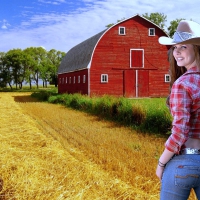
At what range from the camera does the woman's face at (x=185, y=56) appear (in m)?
2.26

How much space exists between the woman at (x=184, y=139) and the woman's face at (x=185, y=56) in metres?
0.02

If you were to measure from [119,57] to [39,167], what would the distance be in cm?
2287

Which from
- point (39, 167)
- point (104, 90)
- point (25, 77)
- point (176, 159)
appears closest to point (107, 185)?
point (39, 167)

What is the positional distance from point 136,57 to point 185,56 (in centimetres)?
2621

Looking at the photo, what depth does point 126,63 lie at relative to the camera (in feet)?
91.9

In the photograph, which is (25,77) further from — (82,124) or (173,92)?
(173,92)

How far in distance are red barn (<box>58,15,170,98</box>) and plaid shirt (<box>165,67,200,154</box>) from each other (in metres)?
24.6

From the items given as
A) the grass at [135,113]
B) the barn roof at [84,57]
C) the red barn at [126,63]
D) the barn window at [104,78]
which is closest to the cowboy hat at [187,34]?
the grass at [135,113]

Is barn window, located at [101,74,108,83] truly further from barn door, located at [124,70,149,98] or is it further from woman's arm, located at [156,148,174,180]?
woman's arm, located at [156,148,174,180]

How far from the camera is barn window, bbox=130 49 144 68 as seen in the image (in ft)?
92.1

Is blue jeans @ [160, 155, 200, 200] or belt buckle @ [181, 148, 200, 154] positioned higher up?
belt buckle @ [181, 148, 200, 154]

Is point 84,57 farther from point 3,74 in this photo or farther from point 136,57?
point 3,74

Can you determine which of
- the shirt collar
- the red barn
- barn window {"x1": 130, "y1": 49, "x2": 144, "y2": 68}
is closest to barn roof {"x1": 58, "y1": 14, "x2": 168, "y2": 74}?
the red barn

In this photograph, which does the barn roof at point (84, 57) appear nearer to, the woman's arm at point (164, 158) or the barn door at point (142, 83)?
the barn door at point (142, 83)
